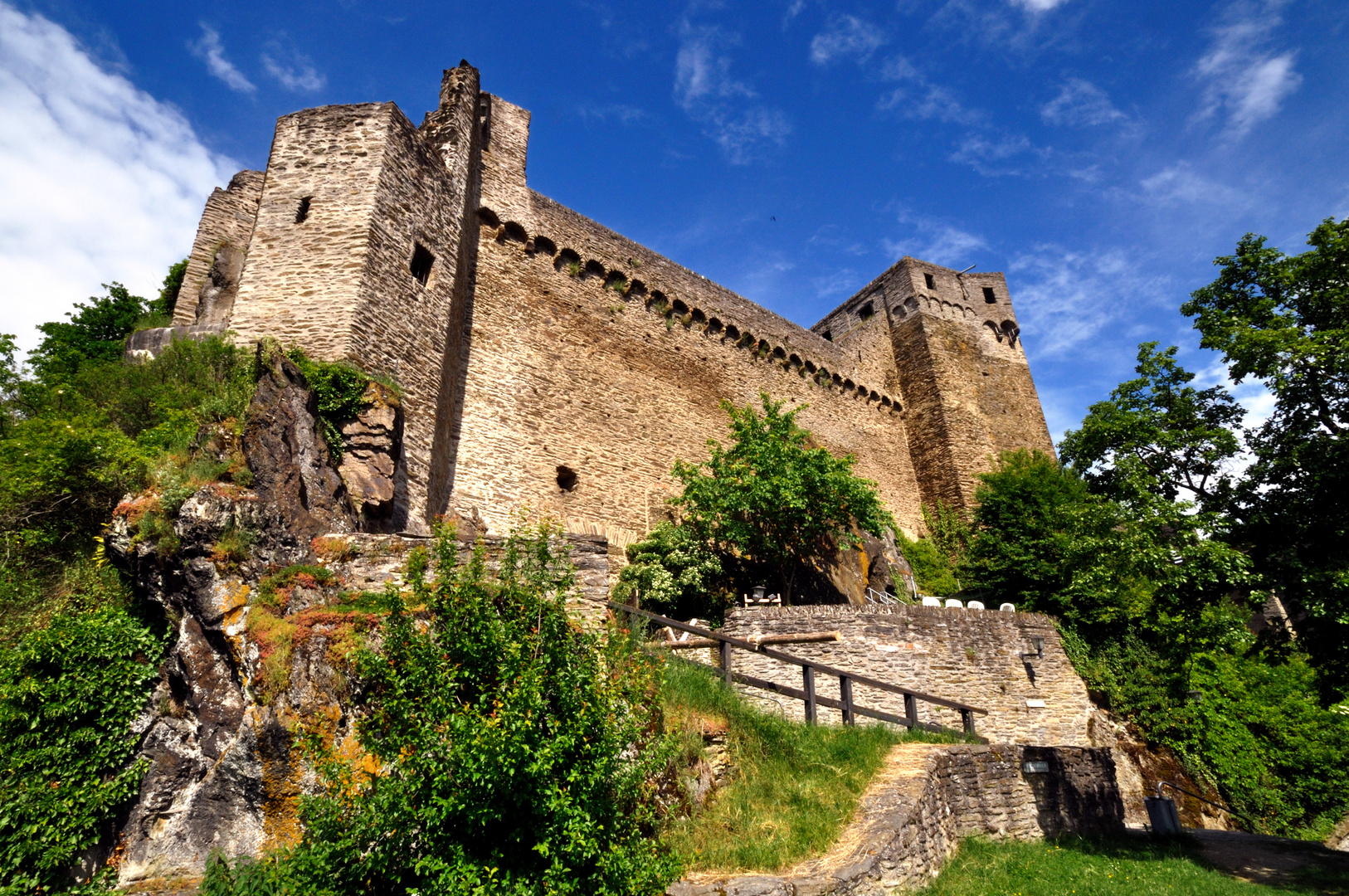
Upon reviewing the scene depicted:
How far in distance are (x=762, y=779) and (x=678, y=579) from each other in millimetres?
7184

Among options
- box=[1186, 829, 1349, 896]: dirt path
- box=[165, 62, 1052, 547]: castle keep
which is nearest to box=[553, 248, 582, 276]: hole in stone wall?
box=[165, 62, 1052, 547]: castle keep

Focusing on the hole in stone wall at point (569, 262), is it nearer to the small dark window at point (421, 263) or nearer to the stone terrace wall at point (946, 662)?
the small dark window at point (421, 263)

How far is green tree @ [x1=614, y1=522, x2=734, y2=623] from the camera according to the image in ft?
45.0

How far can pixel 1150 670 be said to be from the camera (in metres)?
14.7

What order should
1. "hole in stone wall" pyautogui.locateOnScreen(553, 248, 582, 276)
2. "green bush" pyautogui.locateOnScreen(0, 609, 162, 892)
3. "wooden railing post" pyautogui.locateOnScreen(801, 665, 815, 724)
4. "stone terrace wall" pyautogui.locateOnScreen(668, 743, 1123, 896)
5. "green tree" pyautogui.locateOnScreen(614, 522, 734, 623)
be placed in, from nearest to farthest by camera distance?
"stone terrace wall" pyautogui.locateOnScreen(668, 743, 1123, 896) < "green bush" pyautogui.locateOnScreen(0, 609, 162, 892) < "wooden railing post" pyautogui.locateOnScreen(801, 665, 815, 724) < "green tree" pyautogui.locateOnScreen(614, 522, 734, 623) < "hole in stone wall" pyautogui.locateOnScreen(553, 248, 582, 276)

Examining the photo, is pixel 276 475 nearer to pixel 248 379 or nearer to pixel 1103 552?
pixel 248 379

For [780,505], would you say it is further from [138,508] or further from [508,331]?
[138,508]

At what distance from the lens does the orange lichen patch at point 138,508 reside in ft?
22.4

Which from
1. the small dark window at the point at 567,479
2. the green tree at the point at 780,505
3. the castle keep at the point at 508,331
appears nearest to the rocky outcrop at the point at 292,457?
the castle keep at the point at 508,331

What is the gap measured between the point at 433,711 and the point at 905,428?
24.3m

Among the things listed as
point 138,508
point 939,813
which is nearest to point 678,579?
point 939,813

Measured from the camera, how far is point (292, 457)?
8039 mm

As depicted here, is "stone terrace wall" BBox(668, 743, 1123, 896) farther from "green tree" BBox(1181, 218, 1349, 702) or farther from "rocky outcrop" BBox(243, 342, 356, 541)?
"rocky outcrop" BBox(243, 342, 356, 541)

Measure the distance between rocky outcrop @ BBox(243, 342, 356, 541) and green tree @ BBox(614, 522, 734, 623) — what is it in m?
6.23
